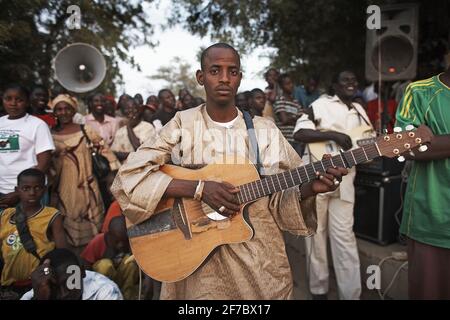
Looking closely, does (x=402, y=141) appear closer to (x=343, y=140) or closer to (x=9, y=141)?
(x=343, y=140)

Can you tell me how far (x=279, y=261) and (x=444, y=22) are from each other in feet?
18.3

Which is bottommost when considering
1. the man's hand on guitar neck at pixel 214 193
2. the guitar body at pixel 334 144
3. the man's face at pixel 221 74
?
the man's hand on guitar neck at pixel 214 193

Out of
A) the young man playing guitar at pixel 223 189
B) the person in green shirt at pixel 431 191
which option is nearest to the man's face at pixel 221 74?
the young man playing guitar at pixel 223 189

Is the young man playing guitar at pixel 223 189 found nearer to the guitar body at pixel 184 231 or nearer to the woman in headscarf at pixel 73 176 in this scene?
the guitar body at pixel 184 231

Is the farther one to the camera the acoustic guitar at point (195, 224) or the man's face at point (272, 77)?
the man's face at point (272, 77)

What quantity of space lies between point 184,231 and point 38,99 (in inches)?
134

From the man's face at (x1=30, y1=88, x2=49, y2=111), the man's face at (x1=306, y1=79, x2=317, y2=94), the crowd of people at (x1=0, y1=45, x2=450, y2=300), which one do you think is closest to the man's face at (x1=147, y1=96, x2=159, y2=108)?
the crowd of people at (x1=0, y1=45, x2=450, y2=300)

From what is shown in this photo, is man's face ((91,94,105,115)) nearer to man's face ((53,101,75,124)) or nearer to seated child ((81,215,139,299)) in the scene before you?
man's face ((53,101,75,124))

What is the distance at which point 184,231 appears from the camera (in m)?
2.15

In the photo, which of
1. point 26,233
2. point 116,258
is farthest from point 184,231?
point 116,258

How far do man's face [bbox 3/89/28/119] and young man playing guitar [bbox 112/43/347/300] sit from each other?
2.09 meters

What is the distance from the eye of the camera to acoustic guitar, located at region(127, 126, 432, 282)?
6.70 ft

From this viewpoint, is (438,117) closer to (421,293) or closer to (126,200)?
(421,293)

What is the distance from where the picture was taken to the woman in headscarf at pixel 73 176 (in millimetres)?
4297
